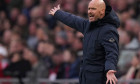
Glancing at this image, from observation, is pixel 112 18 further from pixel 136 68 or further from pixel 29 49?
pixel 29 49

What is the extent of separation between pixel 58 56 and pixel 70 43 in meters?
0.96

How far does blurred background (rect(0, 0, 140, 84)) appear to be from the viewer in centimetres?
1120

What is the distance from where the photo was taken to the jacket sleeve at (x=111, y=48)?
7.04 m

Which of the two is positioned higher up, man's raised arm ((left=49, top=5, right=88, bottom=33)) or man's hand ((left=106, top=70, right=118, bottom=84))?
man's raised arm ((left=49, top=5, right=88, bottom=33))

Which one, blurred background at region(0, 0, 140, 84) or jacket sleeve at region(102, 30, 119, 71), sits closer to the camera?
jacket sleeve at region(102, 30, 119, 71)

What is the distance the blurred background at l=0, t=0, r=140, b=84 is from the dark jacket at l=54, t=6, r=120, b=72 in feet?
9.84

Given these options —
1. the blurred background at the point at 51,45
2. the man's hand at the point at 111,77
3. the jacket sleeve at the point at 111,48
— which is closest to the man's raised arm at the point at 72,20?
the jacket sleeve at the point at 111,48

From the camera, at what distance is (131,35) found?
38.8 feet

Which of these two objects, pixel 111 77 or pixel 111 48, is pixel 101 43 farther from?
pixel 111 77

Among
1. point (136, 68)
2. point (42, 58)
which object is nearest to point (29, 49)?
point (42, 58)

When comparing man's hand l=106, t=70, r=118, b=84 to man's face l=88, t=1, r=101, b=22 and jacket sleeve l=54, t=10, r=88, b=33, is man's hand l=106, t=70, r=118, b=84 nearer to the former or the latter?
man's face l=88, t=1, r=101, b=22

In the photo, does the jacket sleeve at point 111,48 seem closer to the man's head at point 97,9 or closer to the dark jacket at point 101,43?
the dark jacket at point 101,43

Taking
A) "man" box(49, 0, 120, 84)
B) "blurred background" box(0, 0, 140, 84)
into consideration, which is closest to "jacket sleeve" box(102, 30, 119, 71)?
"man" box(49, 0, 120, 84)

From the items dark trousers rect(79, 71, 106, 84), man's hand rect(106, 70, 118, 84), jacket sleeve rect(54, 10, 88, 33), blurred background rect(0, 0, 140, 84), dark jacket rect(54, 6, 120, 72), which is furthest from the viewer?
blurred background rect(0, 0, 140, 84)
